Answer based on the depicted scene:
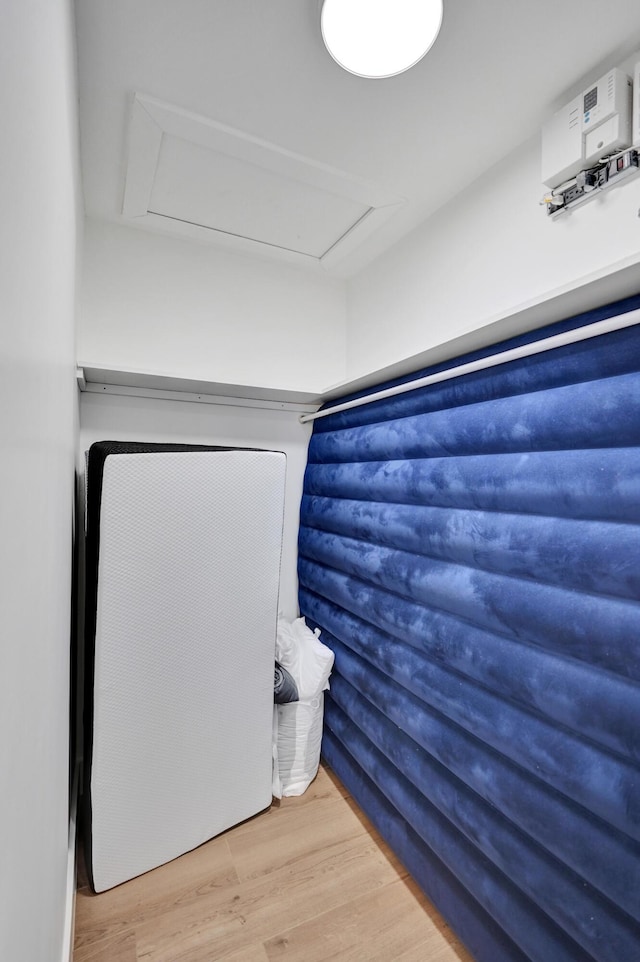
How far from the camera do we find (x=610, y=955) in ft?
3.04

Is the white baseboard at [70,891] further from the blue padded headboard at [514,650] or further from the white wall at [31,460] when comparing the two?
Result: the blue padded headboard at [514,650]

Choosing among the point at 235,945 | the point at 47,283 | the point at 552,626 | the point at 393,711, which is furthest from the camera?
the point at 393,711

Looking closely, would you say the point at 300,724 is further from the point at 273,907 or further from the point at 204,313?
the point at 204,313

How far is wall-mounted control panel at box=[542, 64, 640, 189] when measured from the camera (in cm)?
121

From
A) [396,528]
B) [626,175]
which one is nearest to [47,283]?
[396,528]

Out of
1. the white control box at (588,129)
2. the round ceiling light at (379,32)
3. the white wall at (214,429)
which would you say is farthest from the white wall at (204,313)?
the white control box at (588,129)

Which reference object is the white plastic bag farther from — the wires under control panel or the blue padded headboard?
the wires under control panel

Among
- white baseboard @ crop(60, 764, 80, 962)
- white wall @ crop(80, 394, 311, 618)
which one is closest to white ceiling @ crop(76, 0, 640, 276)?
white wall @ crop(80, 394, 311, 618)

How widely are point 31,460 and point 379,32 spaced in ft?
4.55

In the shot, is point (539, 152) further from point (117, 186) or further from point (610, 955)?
point (610, 955)

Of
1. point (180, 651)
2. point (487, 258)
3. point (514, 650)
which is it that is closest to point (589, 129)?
point (487, 258)

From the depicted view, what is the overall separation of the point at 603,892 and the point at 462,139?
6.94 ft

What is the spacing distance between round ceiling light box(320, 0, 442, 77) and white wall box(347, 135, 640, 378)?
1.85 ft

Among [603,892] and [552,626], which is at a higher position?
[552,626]
